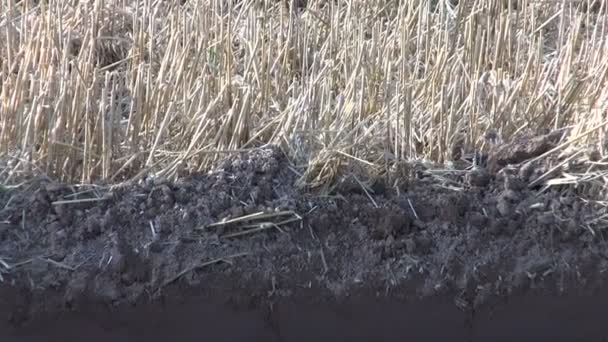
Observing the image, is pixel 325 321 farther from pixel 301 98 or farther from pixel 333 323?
pixel 301 98

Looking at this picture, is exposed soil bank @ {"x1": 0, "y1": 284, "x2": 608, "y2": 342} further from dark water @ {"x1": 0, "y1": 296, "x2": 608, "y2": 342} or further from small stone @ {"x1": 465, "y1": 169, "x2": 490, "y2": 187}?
small stone @ {"x1": 465, "y1": 169, "x2": 490, "y2": 187}

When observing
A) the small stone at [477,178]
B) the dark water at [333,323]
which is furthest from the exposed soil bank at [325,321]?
the small stone at [477,178]

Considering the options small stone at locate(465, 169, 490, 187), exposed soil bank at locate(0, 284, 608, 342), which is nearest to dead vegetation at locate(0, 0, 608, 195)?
small stone at locate(465, 169, 490, 187)

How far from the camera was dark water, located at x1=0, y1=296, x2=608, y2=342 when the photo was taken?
2.74 m

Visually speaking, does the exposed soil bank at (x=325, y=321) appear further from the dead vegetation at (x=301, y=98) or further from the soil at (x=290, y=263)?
the dead vegetation at (x=301, y=98)

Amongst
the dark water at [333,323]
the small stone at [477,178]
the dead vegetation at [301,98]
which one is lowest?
the dark water at [333,323]

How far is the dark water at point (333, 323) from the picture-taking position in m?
2.74

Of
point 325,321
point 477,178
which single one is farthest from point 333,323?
point 477,178

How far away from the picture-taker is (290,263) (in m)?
2.76

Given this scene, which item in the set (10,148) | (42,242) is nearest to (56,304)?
(42,242)

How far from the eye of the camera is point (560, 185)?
9.81 ft

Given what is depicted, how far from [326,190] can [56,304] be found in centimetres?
84

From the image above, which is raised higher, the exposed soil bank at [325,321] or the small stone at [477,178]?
the small stone at [477,178]

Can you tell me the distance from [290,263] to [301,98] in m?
0.59
